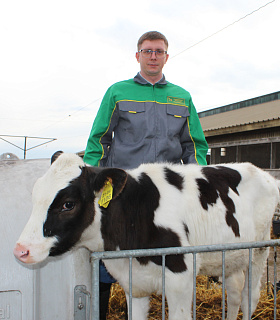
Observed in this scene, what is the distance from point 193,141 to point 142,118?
611 mm

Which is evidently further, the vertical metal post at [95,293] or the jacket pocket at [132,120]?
the jacket pocket at [132,120]

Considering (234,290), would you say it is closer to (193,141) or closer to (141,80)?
(193,141)

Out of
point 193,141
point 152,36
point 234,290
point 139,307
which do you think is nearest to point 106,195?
point 139,307

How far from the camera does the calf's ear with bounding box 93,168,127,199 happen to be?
2270 mm

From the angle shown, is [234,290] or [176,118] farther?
[234,290]

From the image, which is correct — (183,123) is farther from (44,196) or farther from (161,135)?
Answer: (44,196)

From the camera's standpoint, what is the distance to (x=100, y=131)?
329 cm

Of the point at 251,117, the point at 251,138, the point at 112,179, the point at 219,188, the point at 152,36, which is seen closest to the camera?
the point at 112,179

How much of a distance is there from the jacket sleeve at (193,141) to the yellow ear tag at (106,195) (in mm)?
1425

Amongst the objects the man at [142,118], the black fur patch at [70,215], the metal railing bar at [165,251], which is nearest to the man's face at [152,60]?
the man at [142,118]

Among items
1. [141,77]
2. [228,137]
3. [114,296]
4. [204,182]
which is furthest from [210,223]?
[228,137]

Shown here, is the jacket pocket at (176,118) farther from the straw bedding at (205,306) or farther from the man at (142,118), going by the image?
the straw bedding at (205,306)

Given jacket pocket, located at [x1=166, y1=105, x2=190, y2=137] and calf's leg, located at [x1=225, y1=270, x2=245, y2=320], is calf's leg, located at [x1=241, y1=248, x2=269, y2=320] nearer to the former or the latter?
calf's leg, located at [x1=225, y1=270, x2=245, y2=320]

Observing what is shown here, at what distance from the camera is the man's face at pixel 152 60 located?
10.5 ft
